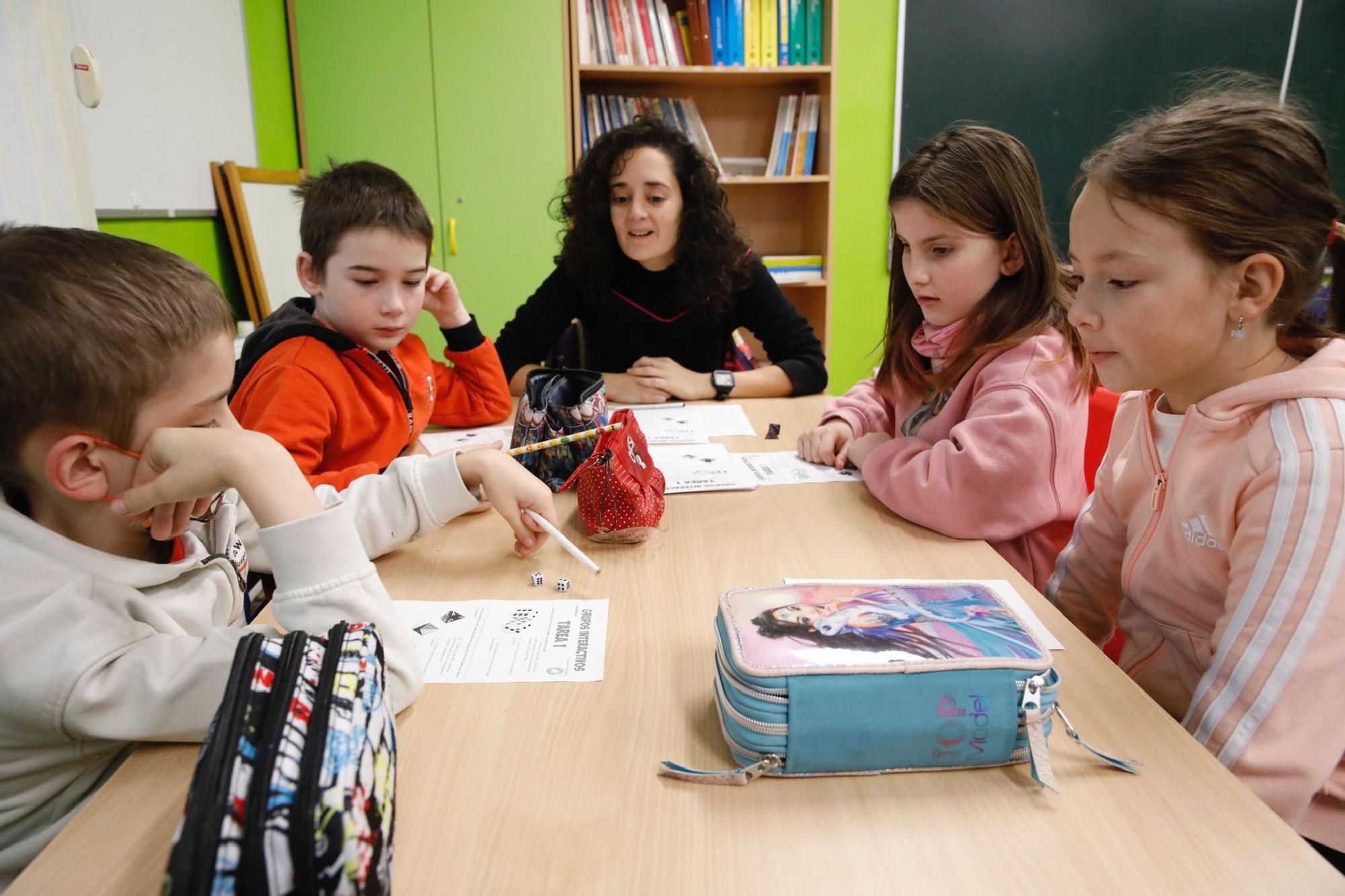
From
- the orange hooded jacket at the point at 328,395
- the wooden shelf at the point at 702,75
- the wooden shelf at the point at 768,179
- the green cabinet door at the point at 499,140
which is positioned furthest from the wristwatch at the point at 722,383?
the wooden shelf at the point at 702,75

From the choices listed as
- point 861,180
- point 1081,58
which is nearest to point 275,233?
point 861,180

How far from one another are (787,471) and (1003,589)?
21.1 inches

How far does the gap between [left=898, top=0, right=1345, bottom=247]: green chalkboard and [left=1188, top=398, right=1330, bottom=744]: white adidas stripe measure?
3.15 meters

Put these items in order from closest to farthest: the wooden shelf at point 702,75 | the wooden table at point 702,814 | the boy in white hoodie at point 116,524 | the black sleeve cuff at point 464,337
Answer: the wooden table at point 702,814, the boy in white hoodie at point 116,524, the black sleeve cuff at point 464,337, the wooden shelf at point 702,75

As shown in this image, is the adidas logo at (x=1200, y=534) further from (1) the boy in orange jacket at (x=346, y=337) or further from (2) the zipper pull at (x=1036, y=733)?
(1) the boy in orange jacket at (x=346, y=337)

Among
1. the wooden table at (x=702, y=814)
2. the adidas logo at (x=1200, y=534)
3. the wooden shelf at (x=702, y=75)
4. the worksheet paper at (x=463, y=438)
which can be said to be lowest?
the worksheet paper at (x=463, y=438)

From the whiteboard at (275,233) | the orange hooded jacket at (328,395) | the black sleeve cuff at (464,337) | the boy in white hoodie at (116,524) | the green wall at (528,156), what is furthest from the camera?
the green wall at (528,156)

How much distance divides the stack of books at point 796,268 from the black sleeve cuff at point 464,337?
2.09 meters

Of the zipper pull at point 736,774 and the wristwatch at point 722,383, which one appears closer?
the zipper pull at point 736,774

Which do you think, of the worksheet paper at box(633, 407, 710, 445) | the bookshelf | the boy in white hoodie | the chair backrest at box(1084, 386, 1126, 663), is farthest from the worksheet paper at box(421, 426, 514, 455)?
the bookshelf

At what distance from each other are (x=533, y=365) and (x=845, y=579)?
1414 millimetres

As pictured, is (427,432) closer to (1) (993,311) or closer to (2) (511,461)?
(2) (511,461)

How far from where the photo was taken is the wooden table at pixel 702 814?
611 mm

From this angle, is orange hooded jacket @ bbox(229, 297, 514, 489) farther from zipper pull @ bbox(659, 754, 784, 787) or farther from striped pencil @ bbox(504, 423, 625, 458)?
zipper pull @ bbox(659, 754, 784, 787)
